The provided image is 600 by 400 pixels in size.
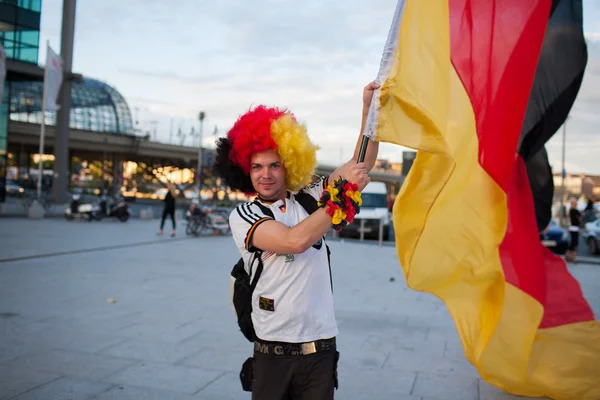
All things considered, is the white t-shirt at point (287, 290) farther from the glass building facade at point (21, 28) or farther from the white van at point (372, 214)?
the glass building facade at point (21, 28)

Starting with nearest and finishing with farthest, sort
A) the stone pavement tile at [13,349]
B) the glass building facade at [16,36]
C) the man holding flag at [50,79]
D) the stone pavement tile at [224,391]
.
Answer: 1. the stone pavement tile at [224,391]
2. the stone pavement tile at [13,349]
3. the man holding flag at [50,79]
4. the glass building facade at [16,36]

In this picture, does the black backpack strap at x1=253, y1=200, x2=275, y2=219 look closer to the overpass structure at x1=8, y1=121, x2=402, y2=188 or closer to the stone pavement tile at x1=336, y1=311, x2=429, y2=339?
the stone pavement tile at x1=336, y1=311, x2=429, y2=339

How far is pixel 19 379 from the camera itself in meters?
4.79

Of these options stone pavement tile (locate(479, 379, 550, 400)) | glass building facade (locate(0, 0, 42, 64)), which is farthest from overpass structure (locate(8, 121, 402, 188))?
stone pavement tile (locate(479, 379, 550, 400))

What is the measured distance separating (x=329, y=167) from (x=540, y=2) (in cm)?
6701

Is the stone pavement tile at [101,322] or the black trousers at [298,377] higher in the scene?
the black trousers at [298,377]

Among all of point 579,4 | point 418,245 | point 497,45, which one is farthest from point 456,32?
point 418,245

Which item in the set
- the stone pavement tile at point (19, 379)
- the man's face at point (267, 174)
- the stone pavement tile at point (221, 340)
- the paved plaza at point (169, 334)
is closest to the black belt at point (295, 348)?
the man's face at point (267, 174)

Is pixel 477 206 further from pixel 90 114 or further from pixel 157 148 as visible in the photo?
pixel 90 114

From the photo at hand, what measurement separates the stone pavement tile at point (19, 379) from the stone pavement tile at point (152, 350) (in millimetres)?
765

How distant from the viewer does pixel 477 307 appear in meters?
3.56

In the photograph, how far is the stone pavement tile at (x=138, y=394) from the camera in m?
4.52

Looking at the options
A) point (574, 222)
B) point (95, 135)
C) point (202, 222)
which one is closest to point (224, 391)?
point (574, 222)

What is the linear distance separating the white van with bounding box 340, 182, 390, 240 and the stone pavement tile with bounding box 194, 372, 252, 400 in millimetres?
16757
